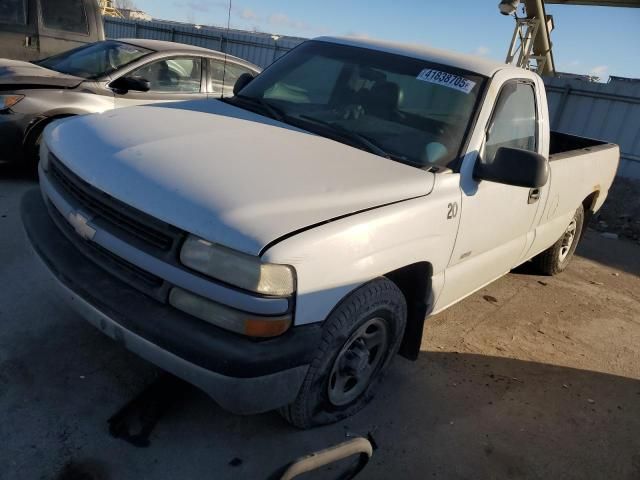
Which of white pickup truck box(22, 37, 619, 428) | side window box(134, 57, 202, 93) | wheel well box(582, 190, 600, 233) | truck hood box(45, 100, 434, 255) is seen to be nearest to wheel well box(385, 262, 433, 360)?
white pickup truck box(22, 37, 619, 428)

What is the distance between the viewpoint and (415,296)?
305cm

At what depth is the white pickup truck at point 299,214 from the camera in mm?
2117

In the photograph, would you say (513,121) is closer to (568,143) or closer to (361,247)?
(361,247)

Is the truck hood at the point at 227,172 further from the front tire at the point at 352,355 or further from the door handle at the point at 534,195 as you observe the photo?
the door handle at the point at 534,195

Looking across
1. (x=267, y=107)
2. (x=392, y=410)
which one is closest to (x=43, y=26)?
(x=267, y=107)

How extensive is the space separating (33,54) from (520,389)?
302 inches

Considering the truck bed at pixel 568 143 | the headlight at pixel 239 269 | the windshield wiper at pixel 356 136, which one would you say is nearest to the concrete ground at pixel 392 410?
the headlight at pixel 239 269

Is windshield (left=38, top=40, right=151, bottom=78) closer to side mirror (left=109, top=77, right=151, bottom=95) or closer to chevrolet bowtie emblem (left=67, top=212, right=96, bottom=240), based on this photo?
side mirror (left=109, top=77, right=151, bottom=95)

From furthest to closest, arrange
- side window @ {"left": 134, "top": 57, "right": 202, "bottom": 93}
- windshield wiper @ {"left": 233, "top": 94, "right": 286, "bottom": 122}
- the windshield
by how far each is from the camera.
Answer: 1. side window @ {"left": 134, "top": 57, "right": 202, "bottom": 93}
2. the windshield
3. windshield wiper @ {"left": 233, "top": 94, "right": 286, "bottom": 122}

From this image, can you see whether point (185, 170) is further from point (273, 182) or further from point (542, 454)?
point (542, 454)

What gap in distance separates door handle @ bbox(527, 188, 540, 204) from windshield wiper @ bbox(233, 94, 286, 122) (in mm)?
1757

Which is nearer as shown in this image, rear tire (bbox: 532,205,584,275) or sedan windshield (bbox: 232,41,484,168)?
sedan windshield (bbox: 232,41,484,168)

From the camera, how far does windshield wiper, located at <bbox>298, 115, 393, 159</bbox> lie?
118 inches

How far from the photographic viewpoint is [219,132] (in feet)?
9.51
